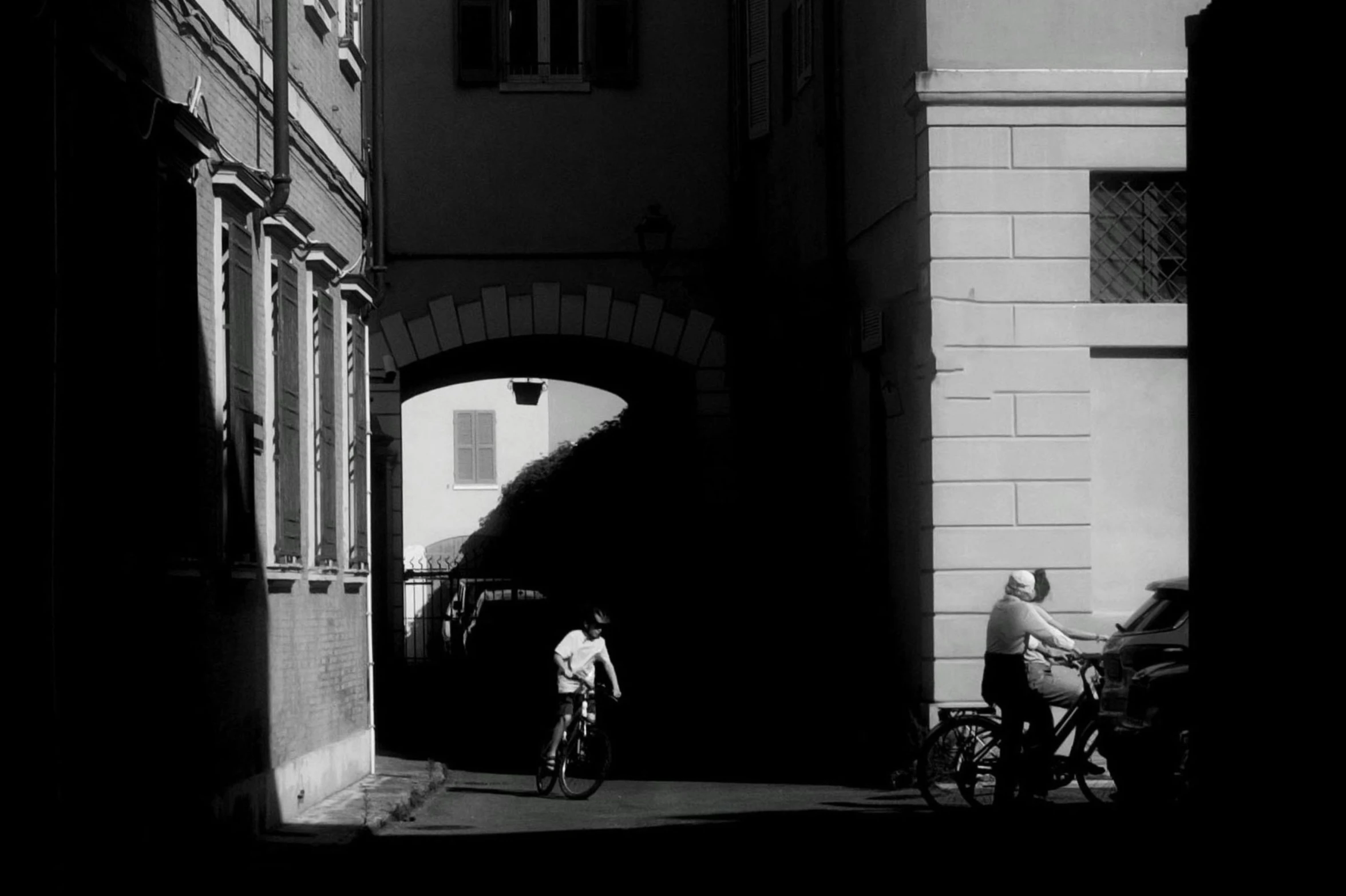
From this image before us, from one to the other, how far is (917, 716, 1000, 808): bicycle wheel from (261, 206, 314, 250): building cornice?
17.2ft

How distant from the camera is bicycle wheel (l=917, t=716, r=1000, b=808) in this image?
15438 mm

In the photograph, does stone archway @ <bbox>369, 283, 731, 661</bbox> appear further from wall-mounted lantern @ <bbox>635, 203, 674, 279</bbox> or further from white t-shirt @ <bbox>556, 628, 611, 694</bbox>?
white t-shirt @ <bbox>556, 628, 611, 694</bbox>

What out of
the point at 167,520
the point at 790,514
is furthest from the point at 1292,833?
the point at 790,514

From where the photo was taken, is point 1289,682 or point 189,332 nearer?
point 1289,682

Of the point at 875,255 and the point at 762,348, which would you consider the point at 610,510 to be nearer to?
the point at 762,348

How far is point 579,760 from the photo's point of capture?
1788 centimetres

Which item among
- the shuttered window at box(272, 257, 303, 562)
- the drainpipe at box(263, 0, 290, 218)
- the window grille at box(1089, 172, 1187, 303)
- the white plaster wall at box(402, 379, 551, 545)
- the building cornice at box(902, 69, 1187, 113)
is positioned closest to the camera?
the drainpipe at box(263, 0, 290, 218)

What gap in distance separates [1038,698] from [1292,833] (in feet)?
24.8

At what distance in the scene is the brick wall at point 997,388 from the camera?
58.0 feet

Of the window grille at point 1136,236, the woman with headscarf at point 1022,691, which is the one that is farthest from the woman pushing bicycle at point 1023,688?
the window grille at point 1136,236

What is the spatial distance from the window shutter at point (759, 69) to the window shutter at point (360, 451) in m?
7.32

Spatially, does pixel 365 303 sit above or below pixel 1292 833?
above

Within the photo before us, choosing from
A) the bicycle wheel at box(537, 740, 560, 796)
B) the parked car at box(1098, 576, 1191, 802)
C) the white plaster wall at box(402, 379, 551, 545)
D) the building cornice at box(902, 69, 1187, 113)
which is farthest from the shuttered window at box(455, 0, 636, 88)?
the white plaster wall at box(402, 379, 551, 545)

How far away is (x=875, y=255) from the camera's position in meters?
19.8
